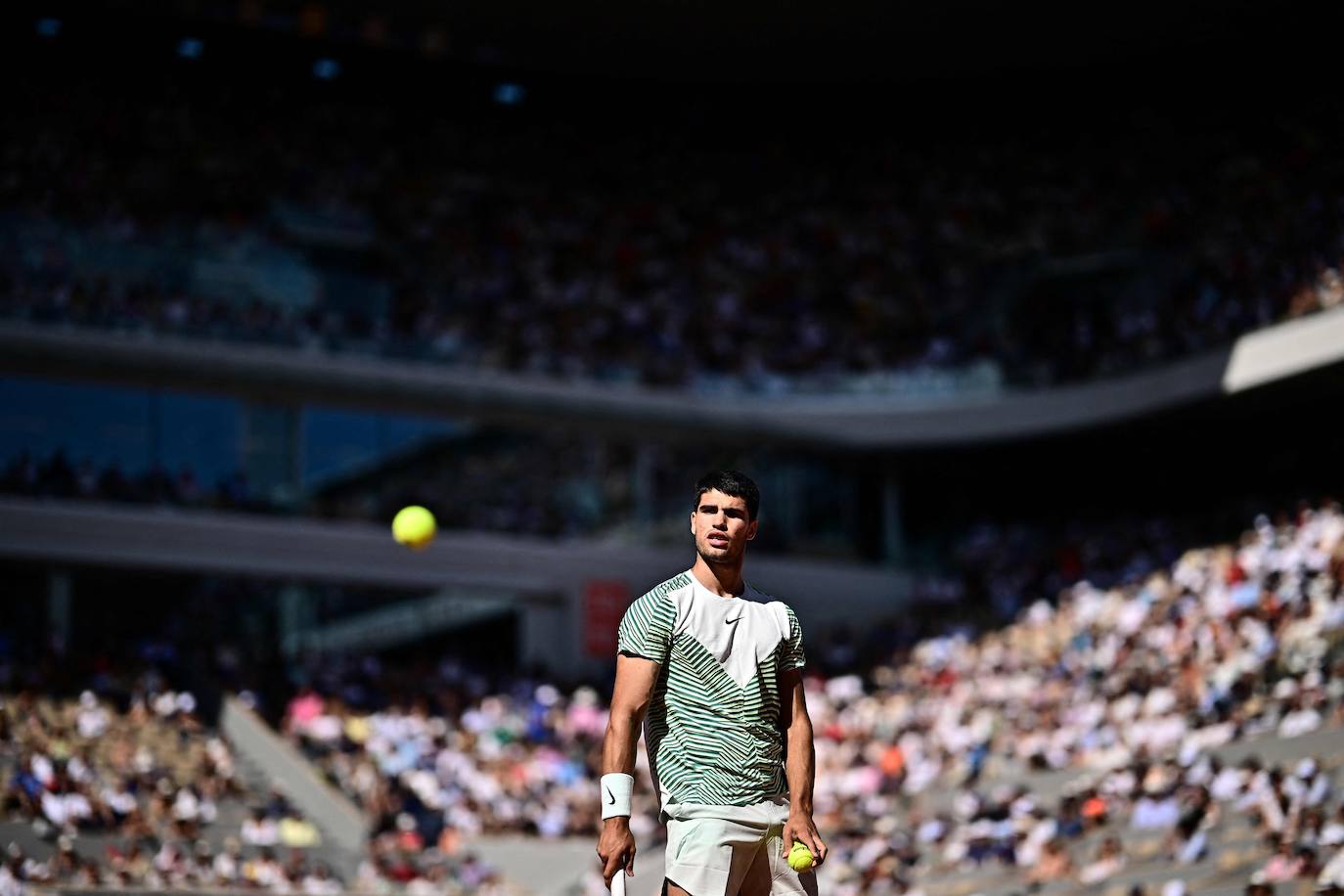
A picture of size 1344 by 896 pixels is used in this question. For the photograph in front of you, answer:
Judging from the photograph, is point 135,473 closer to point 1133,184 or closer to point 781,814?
point 1133,184

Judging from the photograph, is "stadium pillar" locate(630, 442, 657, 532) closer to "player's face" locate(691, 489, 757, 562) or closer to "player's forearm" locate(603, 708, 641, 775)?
"player's face" locate(691, 489, 757, 562)

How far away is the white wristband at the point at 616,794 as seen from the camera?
5629 millimetres

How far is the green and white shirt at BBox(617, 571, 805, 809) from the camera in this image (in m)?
5.86

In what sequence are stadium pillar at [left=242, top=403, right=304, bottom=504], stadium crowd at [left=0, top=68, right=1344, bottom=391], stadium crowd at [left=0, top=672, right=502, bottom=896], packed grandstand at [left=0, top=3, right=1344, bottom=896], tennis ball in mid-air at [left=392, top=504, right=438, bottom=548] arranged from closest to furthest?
tennis ball in mid-air at [left=392, top=504, right=438, bottom=548]
stadium crowd at [left=0, top=672, right=502, bottom=896]
packed grandstand at [left=0, top=3, right=1344, bottom=896]
stadium pillar at [left=242, top=403, right=304, bottom=504]
stadium crowd at [left=0, top=68, right=1344, bottom=391]

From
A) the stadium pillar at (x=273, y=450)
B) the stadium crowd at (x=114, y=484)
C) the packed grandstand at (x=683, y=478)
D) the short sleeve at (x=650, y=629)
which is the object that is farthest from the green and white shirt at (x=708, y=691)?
the stadium pillar at (x=273, y=450)

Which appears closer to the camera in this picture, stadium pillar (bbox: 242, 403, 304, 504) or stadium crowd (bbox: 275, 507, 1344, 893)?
stadium crowd (bbox: 275, 507, 1344, 893)

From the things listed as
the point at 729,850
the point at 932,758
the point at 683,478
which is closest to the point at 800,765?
the point at 729,850

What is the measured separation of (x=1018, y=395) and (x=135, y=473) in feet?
45.5

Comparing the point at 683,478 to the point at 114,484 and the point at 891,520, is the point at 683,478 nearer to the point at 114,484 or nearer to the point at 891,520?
the point at 891,520

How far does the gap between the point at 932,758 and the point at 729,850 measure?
61.2 feet

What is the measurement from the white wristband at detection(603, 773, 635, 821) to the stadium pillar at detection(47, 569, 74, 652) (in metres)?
21.2

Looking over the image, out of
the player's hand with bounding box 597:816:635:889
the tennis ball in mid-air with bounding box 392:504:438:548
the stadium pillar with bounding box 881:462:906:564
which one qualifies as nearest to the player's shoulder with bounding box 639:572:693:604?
the player's hand with bounding box 597:816:635:889

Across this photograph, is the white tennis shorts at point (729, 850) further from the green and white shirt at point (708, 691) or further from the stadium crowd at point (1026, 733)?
the stadium crowd at point (1026, 733)

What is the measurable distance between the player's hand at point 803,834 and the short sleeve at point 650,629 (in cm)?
63
